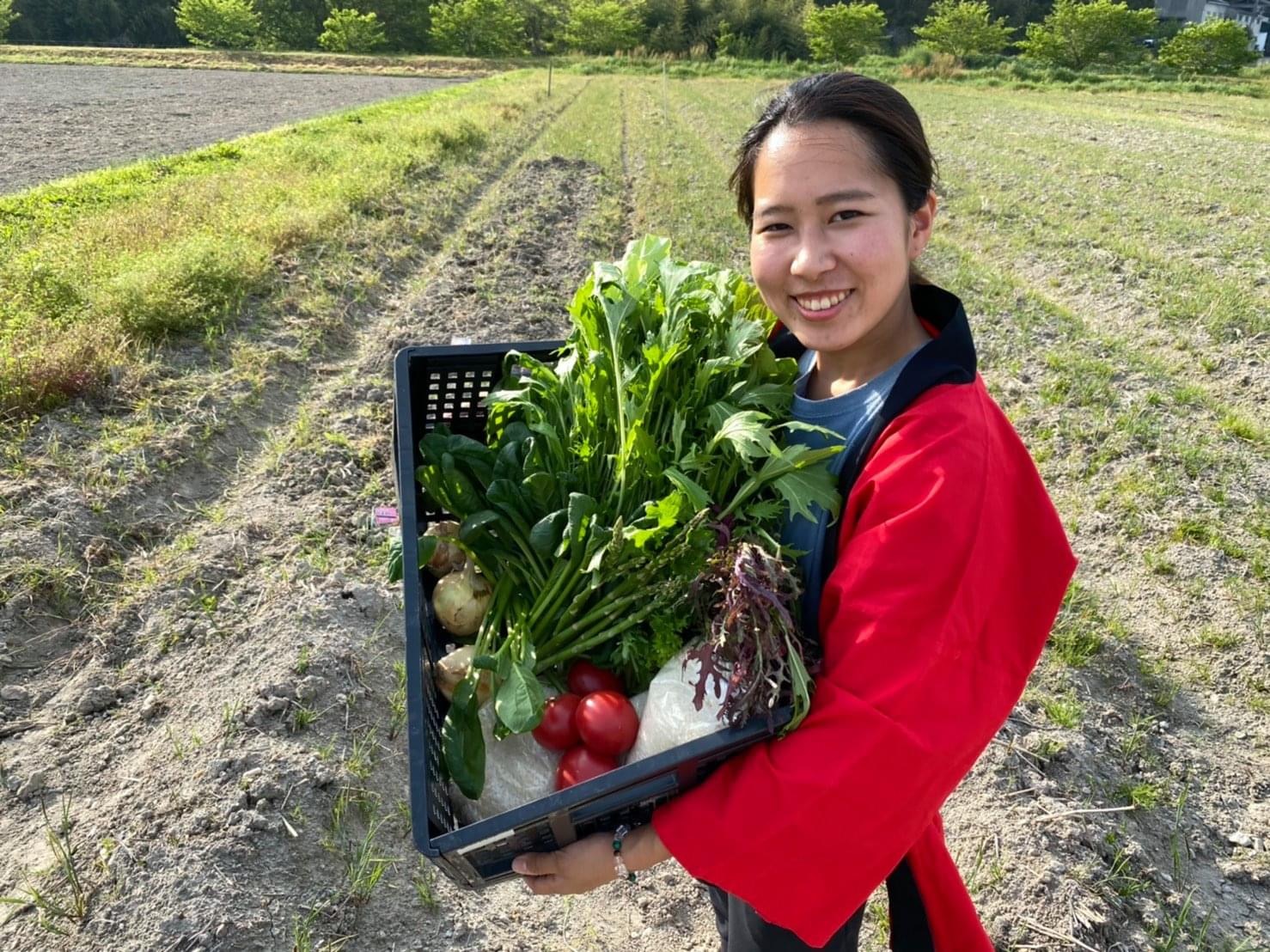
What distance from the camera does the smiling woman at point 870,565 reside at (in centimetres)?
124

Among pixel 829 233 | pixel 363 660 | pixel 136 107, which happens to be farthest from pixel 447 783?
pixel 136 107

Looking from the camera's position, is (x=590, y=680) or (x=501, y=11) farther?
(x=501, y=11)

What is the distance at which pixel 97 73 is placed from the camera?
34.1 meters

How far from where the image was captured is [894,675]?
123 centimetres

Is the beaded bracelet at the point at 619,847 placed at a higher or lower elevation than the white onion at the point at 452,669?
lower

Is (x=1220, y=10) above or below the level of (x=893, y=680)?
above

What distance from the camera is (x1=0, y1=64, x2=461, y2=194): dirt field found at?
1509cm

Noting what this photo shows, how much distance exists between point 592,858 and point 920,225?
140 centimetres

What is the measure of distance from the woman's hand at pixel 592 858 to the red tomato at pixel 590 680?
299mm

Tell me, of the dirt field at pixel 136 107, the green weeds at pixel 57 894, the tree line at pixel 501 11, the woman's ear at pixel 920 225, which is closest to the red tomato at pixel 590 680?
the woman's ear at pixel 920 225

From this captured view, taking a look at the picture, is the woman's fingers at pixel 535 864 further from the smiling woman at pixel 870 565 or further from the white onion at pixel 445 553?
the white onion at pixel 445 553

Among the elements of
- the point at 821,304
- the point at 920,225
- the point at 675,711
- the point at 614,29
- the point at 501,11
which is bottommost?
the point at 675,711

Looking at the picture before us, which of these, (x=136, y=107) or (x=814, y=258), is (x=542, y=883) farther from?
(x=136, y=107)

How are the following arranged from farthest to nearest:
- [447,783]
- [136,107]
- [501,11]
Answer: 1. [501,11]
2. [136,107]
3. [447,783]
